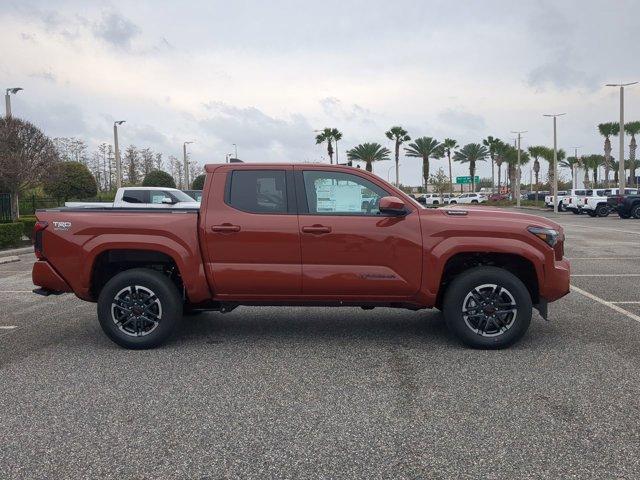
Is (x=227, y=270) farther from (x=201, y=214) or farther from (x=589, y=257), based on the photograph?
(x=589, y=257)

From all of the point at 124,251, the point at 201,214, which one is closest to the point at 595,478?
the point at 201,214

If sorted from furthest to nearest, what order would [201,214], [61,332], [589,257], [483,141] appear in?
[483,141], [589,257], [61,332], [201,214]

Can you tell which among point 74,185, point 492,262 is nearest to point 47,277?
point 492,262

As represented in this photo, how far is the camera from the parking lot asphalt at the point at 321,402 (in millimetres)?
3271

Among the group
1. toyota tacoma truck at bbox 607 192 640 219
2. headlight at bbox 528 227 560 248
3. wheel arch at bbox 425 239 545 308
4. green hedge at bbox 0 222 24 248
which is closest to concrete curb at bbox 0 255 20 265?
green hedge at bbox 0 222 24 248

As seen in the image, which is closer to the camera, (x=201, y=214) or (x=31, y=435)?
(x=31, y=435)

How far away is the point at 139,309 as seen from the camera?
5570mm

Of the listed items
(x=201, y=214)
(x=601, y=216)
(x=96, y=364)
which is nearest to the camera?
(x=96, y=364)

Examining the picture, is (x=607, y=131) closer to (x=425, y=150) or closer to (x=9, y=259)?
(x=425, y=150)

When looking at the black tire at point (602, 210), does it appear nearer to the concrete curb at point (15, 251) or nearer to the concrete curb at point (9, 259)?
the concrete curb at point (15, 251)

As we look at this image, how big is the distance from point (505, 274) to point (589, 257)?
8887mm

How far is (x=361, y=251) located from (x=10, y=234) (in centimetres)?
1446

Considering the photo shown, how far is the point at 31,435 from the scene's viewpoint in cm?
366

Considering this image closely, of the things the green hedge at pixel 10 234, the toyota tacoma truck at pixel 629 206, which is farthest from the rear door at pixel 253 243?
the toyota tacoma truck at pixel 629 206
